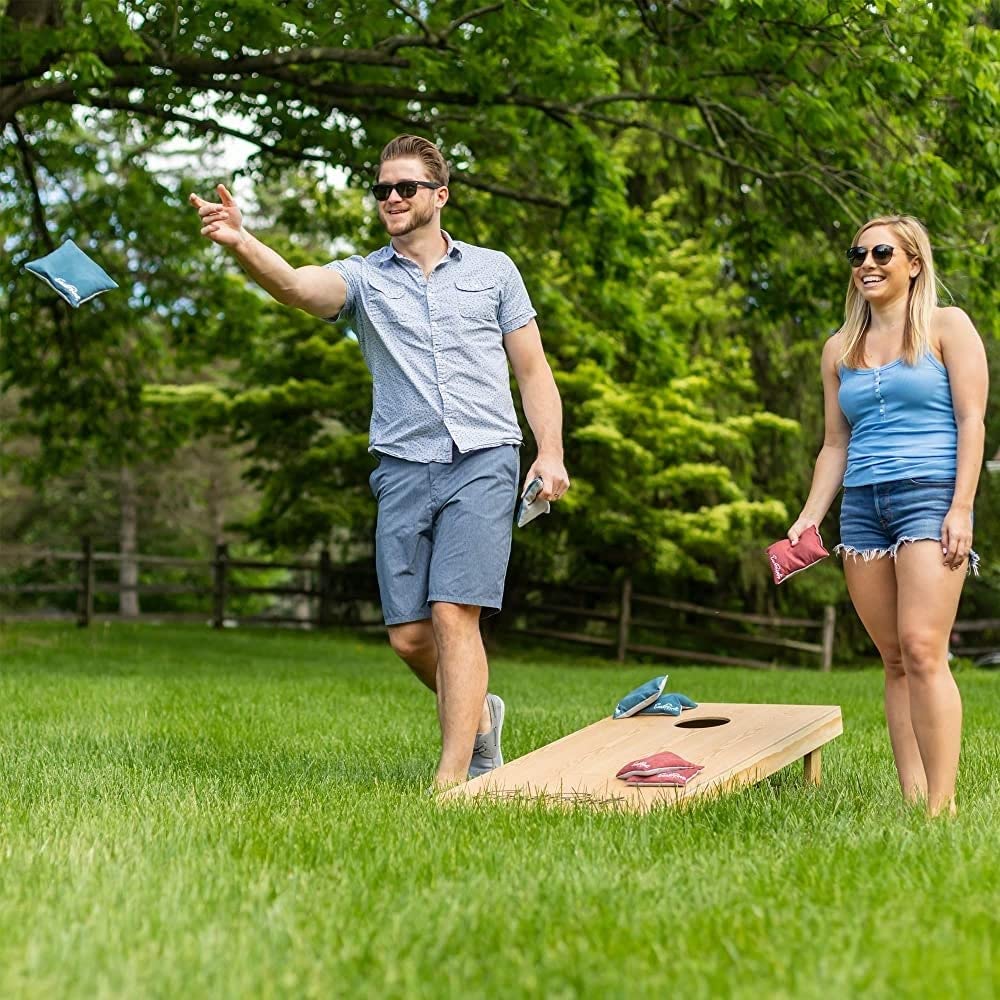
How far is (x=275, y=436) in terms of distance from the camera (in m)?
21.9

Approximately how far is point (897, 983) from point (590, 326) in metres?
14.0

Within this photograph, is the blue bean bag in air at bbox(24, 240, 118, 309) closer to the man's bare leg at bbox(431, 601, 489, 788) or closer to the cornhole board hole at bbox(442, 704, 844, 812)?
the man's bare leg at bbox(431, 601, 489, 788)

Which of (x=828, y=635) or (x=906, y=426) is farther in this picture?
(x=828, y=635)

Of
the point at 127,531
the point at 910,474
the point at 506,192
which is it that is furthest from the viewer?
the point at 127,531

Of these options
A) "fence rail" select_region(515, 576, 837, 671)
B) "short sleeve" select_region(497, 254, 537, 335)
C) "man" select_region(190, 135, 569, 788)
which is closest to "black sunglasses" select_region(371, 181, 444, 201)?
"man" select_region(190, 135, 569, 788)

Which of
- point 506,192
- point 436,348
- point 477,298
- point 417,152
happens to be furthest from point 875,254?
point 506,192

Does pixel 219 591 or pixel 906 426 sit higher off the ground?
pixel 906 426

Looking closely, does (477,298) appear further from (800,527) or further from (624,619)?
(624,619)

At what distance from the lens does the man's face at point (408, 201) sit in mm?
5457

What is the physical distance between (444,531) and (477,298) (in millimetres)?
919

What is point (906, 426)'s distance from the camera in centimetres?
486

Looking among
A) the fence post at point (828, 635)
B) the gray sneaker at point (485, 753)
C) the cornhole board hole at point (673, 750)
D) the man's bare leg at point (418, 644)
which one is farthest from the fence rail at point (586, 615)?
the man's bare leg at point (418, 644)

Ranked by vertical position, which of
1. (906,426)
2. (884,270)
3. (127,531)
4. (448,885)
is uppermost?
(884,270)

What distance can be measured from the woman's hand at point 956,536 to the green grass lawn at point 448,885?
2.71 ft
